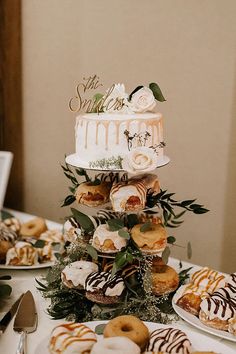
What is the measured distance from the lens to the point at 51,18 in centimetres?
221

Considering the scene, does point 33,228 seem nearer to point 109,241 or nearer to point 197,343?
point 109,241

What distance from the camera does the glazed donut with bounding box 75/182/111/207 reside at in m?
1.28

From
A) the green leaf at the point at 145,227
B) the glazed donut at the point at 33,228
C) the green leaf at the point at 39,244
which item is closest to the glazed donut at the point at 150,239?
the green leaf at the point at 145,227

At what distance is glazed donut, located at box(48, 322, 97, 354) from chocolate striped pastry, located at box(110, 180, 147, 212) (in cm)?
29

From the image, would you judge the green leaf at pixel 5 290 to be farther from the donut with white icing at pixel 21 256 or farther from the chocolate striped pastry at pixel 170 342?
the chocolate striped pastry at pixel 170 342

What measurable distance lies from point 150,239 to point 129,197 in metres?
0.11

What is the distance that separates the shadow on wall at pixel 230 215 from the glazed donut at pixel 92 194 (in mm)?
668

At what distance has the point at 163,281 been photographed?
4.15 feet

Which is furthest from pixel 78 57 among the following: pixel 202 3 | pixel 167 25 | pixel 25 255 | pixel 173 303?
pixel 173 303

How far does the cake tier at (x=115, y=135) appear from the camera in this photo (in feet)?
4.04

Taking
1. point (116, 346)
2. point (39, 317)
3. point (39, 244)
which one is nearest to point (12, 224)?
point (39, 244)

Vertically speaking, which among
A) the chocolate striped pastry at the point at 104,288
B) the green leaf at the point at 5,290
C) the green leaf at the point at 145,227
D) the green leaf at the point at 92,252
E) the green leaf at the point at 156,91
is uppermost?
the green leaf at the point at 156,91

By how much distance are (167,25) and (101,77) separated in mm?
340

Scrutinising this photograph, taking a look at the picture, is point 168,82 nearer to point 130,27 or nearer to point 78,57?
point 130,27
